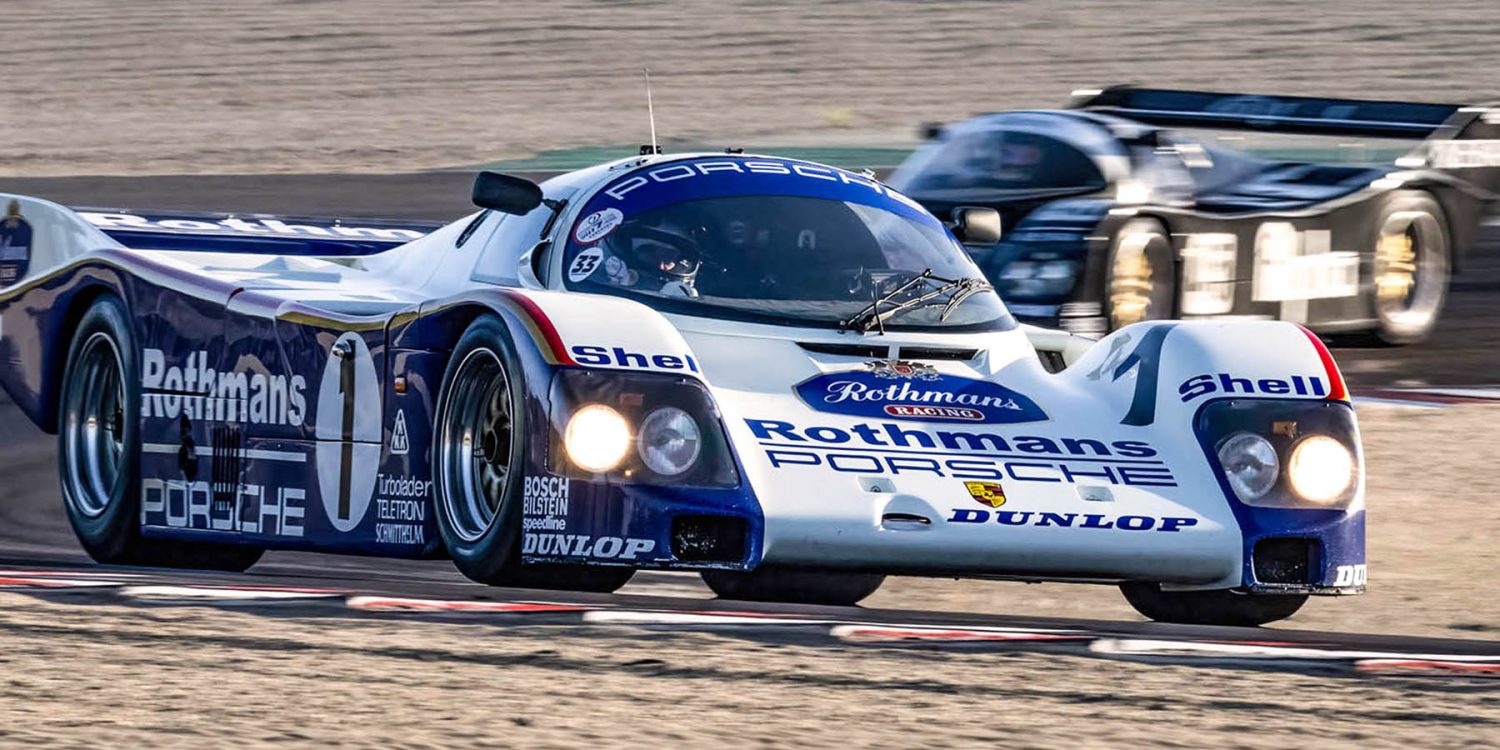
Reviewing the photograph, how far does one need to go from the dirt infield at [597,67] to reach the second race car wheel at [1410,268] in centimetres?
731

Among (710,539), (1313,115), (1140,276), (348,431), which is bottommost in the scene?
(710,539)

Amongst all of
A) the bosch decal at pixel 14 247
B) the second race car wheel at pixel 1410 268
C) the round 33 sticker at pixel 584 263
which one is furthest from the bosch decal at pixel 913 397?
the second race car wheel at pixel 1410 268

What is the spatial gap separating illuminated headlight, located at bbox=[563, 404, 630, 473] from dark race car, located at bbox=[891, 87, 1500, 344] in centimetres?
644

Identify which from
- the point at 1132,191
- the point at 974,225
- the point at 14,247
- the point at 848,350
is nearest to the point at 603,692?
the point at 848,350

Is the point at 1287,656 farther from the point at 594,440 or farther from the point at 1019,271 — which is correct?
the point at 1019,271

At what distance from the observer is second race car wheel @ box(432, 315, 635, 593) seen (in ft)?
20.4

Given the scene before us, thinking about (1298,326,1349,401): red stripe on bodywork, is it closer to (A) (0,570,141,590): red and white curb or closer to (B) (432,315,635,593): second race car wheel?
(B) (432,315,635,593): second race car wheel

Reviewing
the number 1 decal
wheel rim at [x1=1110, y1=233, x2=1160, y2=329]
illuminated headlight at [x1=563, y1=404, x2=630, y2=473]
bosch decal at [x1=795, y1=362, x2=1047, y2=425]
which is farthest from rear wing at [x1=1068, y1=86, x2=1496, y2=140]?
illuminated headlight at [x1=563, y1=404, x2=630, y2=473]

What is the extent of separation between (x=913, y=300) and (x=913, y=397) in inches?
25.1

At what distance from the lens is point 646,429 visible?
6148 millimetres

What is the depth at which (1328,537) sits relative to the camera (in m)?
6.50

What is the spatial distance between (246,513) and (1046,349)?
90.9 inches

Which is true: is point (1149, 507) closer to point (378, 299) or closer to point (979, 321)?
point (979, 321)

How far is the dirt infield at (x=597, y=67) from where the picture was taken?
22.0 m
